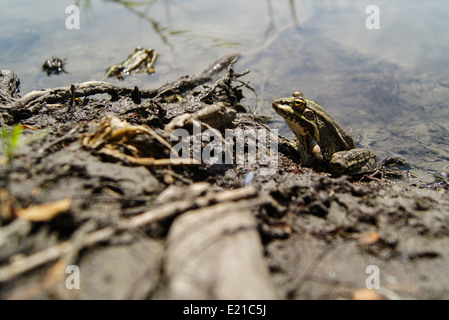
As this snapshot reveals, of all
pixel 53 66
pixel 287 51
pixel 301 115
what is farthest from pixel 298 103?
pixel 53 66

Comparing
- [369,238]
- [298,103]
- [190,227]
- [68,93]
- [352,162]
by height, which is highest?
[68,93]

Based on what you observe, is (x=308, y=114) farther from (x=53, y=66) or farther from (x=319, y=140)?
(x=53, y=66)

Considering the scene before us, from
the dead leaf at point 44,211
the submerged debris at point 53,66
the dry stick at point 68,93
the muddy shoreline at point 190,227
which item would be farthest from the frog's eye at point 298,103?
the submerged debris at point 53,66

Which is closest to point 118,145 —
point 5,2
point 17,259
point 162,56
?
point 17,259

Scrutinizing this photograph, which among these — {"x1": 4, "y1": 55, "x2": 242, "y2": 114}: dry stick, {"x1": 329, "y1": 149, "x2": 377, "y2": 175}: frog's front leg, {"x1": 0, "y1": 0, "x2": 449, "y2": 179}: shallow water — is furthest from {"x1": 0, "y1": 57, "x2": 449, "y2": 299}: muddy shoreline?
{"x1": 0, "y1": 0, "x2": 449, "y2": 179}: shallow water

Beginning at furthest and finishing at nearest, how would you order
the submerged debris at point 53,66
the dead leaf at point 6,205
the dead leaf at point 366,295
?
the submerged debris at point 53,66 → the dead leaf at point 366,295 → the dead leaf at point 6,205

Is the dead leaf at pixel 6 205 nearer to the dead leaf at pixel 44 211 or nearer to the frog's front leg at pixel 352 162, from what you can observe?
the dead leaf at pixel 44 211
